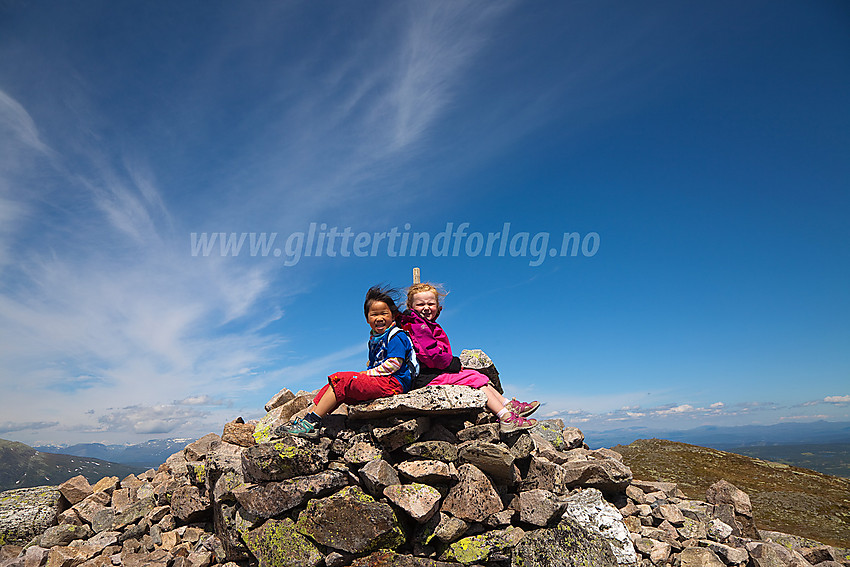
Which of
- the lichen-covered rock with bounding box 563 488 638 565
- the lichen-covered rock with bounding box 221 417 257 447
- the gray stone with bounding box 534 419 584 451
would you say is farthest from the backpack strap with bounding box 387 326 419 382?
the gray stone with bounding box 534 419 584 451

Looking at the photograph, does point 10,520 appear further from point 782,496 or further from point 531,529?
point 782,496

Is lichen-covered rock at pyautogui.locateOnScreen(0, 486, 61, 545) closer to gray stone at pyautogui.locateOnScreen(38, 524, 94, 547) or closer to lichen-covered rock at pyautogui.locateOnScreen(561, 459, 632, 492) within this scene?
gray stone at pyautogui.locateOnScreen(38, 524, 94, 547)

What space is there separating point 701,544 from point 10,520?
1732 cm

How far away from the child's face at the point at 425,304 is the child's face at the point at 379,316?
28.9 inches

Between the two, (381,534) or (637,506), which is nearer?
(381,534)

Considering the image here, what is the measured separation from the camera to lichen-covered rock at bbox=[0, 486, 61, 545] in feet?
38.1

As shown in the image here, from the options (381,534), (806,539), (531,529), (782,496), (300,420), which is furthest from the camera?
(782,496)

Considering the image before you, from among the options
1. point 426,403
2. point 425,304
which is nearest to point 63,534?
point 426,403

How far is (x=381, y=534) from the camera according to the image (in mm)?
7551

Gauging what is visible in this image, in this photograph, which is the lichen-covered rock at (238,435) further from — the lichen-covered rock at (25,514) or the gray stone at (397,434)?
the lichen-covered rock at (25,514)

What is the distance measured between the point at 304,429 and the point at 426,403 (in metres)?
2.49

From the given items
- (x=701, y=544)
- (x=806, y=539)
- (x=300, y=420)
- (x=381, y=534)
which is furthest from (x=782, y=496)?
(x=300, y=420)

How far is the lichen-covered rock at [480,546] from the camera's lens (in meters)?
7.48

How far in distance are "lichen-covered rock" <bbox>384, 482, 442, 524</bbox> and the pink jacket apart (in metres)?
2.75
